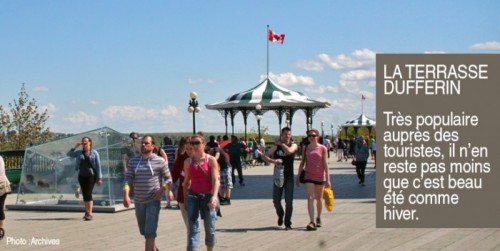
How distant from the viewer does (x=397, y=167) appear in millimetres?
12500

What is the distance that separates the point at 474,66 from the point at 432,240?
3439mm

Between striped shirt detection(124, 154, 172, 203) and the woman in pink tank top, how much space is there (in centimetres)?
50

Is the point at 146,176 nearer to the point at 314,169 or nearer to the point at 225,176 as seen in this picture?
the point at 314,169

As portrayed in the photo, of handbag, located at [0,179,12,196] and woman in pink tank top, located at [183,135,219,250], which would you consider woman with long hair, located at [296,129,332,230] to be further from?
handbag, located at [0,179,12,196]

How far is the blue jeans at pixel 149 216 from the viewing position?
9164mm

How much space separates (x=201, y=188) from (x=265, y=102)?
3403 centimetres

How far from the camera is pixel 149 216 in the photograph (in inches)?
361

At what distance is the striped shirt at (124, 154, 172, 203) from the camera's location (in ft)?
30.2

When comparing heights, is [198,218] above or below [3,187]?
below

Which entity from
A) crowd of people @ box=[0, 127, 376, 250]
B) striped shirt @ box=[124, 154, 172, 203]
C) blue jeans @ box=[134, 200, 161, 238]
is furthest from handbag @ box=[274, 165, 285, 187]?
blue jeans @ box=[134, 200, 161, 238]

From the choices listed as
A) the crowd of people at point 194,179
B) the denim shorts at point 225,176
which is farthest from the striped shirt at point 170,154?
the denim shorts at point 225,176

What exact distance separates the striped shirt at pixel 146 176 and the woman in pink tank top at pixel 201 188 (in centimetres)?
50

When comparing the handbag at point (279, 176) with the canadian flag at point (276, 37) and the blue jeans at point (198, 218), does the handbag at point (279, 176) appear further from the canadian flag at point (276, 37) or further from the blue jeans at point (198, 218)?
the canadian flag at point (276, 37)

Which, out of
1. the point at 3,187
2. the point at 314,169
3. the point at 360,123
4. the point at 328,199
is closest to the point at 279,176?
the point at 314,169
